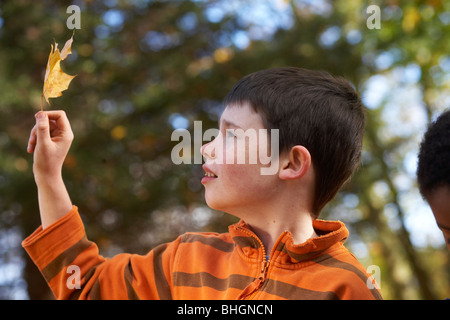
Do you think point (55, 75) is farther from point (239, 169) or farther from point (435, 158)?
point (435, 158)

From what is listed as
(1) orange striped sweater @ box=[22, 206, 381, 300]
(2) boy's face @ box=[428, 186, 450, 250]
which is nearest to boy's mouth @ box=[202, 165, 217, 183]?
(1) orange striped sweater @ box=[22, 206, 381, 300]

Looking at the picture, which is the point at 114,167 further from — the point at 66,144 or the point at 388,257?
the point at 388,257

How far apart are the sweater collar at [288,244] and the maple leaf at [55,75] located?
490mm

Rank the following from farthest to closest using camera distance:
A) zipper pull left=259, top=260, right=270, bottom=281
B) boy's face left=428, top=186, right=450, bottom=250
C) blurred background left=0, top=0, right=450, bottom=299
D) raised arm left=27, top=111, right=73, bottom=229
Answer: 1. blurred background left=0, top=0, right=450, bottom=299
2. raised arm left=27, top=111, right=73, bottom=229
3. zipper pull left=259, top=260, right=270, bottom=281
4. boy's face left=428, top=186, right=450, bottom=250

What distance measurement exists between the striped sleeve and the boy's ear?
34cm

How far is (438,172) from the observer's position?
3.04ft

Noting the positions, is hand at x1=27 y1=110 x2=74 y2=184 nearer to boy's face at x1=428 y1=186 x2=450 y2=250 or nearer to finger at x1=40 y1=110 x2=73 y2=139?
finger at x1=40 y1=110 x2=73 y2=139

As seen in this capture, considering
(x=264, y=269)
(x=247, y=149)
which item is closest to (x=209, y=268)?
(x=264, y=269)

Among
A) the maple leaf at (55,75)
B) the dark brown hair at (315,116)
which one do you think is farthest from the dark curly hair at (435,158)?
the maple leaf at (55,75)

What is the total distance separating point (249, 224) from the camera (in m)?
1.13

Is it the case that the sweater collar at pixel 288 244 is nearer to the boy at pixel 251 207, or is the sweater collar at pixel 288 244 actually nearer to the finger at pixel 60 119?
the boy at pixel 251 207

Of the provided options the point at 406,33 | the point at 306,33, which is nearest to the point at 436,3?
the point at 406,33

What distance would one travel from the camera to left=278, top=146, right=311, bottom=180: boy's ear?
3.56ft

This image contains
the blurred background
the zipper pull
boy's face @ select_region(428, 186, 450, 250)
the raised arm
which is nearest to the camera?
boy's face @ select_region(428, 186, 450, 250)
